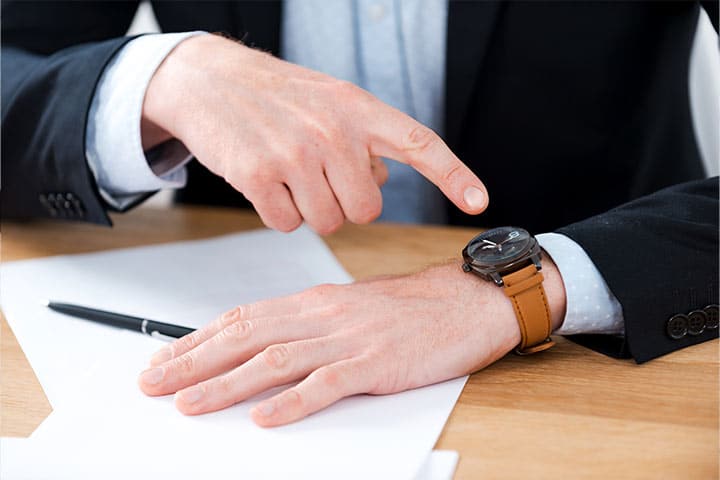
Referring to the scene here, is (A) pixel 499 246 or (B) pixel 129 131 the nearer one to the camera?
(A) pixel 499 246

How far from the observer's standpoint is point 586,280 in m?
0.94

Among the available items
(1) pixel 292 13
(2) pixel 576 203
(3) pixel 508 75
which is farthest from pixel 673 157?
(1) pixel 292 13

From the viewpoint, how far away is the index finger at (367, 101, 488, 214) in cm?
95

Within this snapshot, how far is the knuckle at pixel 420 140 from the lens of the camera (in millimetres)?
957

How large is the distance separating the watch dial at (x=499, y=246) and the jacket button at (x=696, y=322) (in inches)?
7.6

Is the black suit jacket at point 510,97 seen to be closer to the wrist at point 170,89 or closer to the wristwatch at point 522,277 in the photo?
the wrist at point 170,89

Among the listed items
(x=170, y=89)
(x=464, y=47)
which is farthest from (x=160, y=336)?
(x=464, y=47)

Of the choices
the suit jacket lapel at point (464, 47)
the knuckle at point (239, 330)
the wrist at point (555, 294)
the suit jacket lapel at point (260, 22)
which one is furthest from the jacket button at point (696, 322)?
the suit jacket lapel at point (260, 22)

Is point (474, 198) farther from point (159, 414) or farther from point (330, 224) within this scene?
point (159, 414)

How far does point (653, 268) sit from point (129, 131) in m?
0.70

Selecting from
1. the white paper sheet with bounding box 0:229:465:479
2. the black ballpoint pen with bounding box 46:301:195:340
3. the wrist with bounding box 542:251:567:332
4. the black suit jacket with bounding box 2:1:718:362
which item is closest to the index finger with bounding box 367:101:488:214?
the wrist with bounding box 542:251:567:332

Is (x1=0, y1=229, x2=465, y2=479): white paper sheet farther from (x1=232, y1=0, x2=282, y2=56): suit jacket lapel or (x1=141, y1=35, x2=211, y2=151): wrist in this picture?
(x1=232, y1=0, x2=282, y2=56): suit jacket lapel

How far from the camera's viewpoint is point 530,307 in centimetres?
91

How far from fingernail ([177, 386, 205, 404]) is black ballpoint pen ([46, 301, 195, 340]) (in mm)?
163
